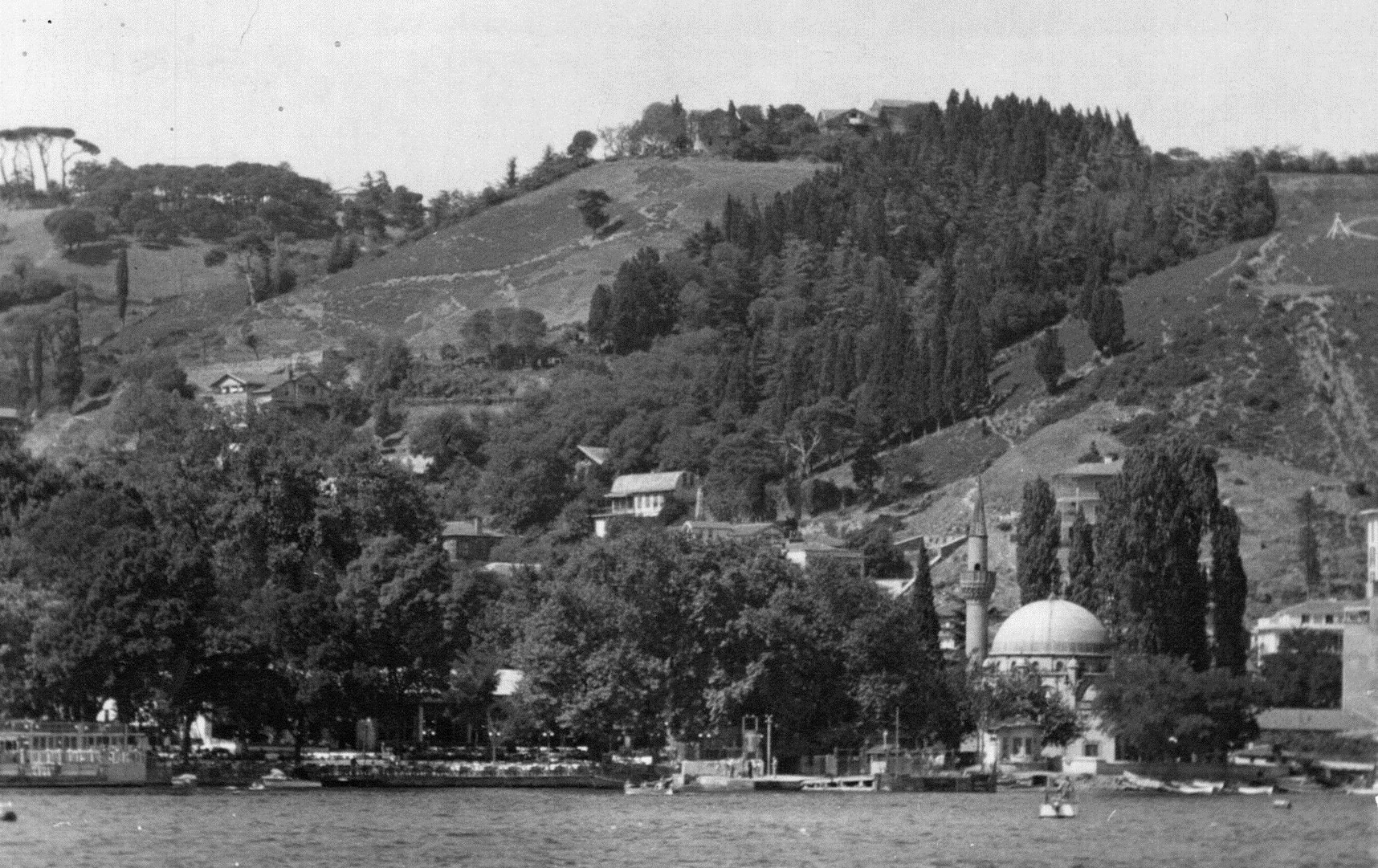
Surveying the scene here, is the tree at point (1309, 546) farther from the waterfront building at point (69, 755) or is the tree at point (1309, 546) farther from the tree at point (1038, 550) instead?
the waterfront building at point (69, 755)

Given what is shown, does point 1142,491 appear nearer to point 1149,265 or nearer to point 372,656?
point 372,656

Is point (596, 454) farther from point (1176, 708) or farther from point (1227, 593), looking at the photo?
point (1176, 708)

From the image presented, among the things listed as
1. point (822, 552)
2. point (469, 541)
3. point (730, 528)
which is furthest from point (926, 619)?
point (469, 541)

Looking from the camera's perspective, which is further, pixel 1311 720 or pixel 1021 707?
pixel 1311 720

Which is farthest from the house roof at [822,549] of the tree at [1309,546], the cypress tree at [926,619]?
the cypress tree at [926,619]

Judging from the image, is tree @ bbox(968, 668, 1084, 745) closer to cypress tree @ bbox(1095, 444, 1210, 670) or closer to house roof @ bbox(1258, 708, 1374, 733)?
cypress tree @ bbox(1095, 444, 1210, 670)

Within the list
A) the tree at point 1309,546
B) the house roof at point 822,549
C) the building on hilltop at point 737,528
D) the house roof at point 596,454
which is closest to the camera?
the tree at point 1309,546

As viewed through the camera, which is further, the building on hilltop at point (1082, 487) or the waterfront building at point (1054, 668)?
the building on hilltop at point (1082, 487)
